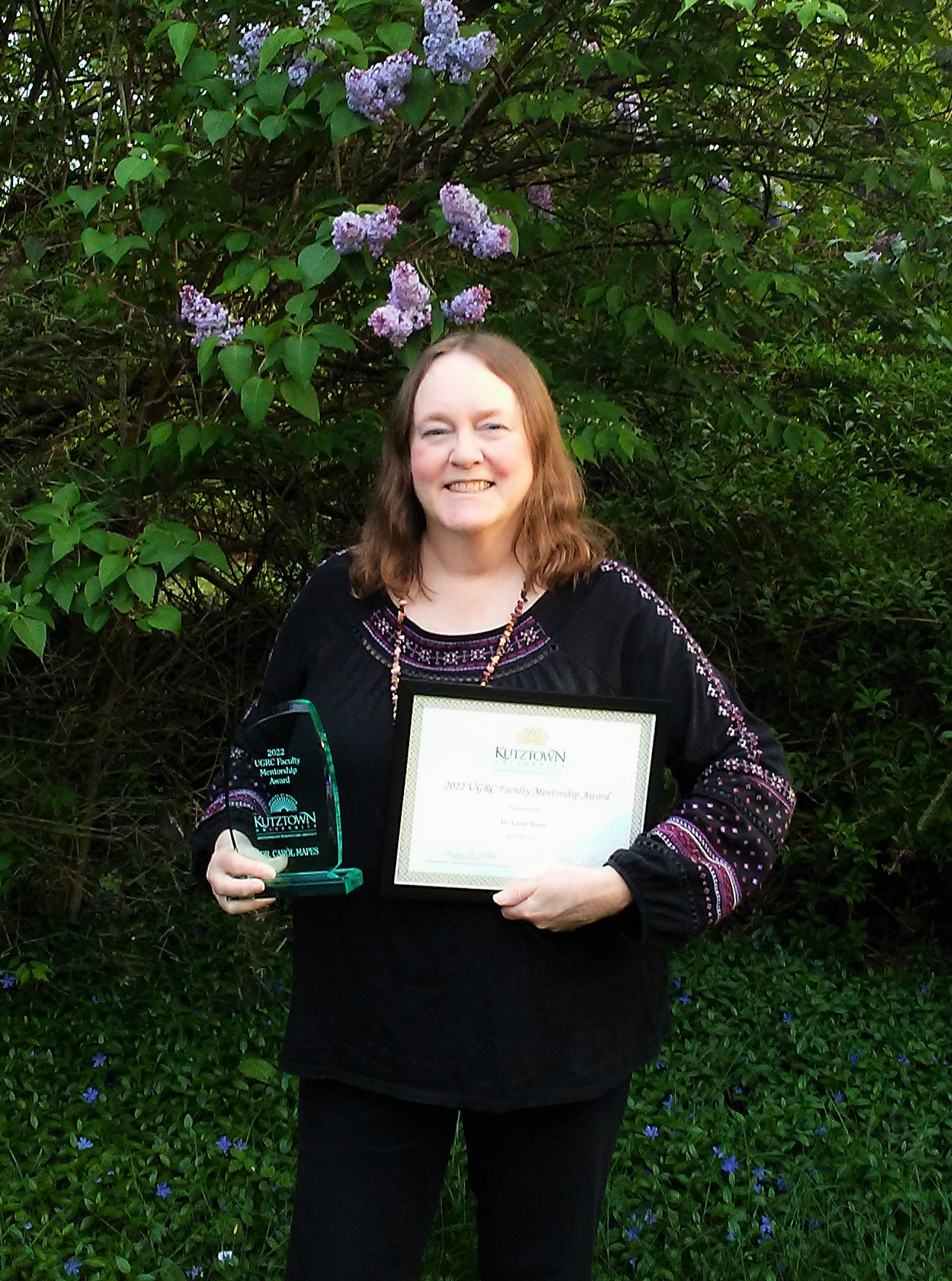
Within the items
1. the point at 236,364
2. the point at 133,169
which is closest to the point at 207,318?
the point at 236,364

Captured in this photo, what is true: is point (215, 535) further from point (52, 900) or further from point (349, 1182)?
point (349, 1182)

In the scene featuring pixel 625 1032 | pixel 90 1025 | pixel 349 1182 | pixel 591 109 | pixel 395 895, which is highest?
pixel 591 109

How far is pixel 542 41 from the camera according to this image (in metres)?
3.05

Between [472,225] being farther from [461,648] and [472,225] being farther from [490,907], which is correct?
[490,907]

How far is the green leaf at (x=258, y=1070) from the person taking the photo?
362 centimetres

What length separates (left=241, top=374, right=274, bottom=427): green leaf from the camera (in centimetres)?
213

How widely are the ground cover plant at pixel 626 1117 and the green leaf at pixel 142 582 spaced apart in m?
1.52

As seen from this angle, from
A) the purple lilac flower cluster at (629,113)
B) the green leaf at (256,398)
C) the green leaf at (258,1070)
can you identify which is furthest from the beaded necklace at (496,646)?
the green leaf at (258,1070)

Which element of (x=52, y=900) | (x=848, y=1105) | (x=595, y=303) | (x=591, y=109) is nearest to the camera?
(x=595, y=303)

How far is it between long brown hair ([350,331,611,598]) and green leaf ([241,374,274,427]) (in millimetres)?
288

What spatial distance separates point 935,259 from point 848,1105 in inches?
87.9

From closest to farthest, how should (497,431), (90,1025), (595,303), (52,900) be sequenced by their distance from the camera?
1. (497,431)
2. (595,303)
3. (90,1025)
4. (52,900)

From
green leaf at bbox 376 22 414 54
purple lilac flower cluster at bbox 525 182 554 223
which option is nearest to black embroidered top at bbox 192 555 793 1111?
green leaf at bbox 376 22 414 54

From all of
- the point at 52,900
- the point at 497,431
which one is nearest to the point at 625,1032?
the point at 497,431
